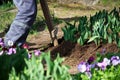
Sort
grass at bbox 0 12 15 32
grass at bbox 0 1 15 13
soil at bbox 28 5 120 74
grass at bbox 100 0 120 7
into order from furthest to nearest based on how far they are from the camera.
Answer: grass at bbox 0 1 15 13 → grass at bbox 100 0 120 7 → grass at bbox 0 12 15 32 → soil at bbox 28 5 120 74

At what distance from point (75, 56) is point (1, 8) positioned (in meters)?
5.93

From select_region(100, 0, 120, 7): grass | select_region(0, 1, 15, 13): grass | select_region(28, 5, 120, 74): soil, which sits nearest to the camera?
select_region(28, 5, 120, 74): soil

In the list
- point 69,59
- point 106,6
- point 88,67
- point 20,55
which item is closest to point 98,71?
point 88,67

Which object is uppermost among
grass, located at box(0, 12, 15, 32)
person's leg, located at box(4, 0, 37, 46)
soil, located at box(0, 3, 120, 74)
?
person's leg, located at box(4, 0, 37, 46)

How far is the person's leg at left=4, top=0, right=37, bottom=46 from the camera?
534 centimetres

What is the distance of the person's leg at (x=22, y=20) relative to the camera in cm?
534

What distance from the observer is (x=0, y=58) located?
3.21m

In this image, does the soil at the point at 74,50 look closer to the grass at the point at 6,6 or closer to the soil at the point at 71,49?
the soil at the point at 71,49

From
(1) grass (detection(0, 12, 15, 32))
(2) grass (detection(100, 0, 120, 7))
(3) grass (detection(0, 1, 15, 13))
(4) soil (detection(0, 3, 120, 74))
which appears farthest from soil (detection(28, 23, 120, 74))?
(3) grass (detection(0, 1, 15, 13))

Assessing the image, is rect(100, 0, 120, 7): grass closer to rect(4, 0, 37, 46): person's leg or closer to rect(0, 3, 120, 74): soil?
rect(0, 3, 120, 74): soil

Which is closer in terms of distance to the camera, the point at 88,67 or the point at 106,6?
the point at 88,67

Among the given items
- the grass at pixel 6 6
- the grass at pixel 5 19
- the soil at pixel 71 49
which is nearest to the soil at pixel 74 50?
the soil at pixel 71 49

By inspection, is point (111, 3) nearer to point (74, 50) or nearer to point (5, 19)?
point (5, 19)

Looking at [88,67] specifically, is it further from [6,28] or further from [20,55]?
[6,28]
